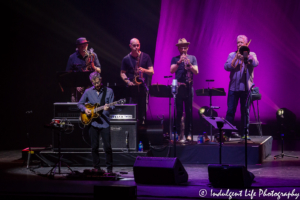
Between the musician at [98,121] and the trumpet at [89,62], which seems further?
the trumpet at [89,62]

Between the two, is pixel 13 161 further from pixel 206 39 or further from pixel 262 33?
pixel 262 33

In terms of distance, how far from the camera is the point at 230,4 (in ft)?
32.2

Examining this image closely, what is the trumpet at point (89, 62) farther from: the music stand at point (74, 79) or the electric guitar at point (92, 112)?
the electric guitar at point (92, 112)

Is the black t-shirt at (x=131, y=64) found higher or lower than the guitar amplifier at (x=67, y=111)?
higher

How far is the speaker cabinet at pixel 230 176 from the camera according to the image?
459 centimetres

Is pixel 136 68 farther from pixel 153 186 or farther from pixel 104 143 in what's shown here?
pixel 153 186

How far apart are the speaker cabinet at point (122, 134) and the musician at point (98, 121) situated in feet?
2.94

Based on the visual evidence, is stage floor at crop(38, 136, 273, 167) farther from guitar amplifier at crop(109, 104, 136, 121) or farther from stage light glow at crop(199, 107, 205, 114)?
stage light glow at crop(199, 107, 205, 114)

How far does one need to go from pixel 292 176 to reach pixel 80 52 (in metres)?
4.91

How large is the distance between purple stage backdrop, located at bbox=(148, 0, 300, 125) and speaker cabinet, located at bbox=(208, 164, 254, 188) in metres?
5.40

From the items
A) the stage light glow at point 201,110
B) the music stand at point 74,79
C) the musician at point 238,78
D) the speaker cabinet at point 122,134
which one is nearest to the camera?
the music stand at point 74,79

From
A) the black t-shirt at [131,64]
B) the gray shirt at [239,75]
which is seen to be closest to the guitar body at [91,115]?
the black t-shirt at [131,64]

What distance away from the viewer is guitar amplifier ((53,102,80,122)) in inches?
279

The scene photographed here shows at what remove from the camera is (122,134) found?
7031 mm
